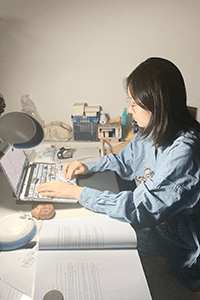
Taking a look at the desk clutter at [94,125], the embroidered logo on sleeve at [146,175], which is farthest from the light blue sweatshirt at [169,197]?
the desk clutter at [94,125]

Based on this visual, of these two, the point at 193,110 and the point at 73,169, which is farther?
the point at 193,110

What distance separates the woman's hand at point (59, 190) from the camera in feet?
2.66

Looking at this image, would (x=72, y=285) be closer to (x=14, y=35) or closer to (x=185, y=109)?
(x=185, y=109)

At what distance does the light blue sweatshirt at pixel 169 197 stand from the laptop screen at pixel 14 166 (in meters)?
0.29

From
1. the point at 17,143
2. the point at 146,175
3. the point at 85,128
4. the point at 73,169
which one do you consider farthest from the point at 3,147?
the point at 85,128

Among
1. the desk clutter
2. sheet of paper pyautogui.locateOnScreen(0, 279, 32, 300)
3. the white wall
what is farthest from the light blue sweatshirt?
the white wall

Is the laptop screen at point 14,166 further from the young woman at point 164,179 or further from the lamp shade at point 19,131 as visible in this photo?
the lamp shade at point 19,131

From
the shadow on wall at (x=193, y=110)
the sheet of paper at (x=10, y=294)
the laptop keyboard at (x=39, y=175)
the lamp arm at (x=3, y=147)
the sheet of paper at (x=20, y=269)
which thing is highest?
the lamp arm at (x=3, y=147)

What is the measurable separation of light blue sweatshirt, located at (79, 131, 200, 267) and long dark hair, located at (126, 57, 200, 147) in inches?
2.0

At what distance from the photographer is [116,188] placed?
0.90m

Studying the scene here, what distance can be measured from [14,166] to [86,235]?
469mm

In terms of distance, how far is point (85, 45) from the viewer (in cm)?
128

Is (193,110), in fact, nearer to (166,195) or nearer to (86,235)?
(166,195)

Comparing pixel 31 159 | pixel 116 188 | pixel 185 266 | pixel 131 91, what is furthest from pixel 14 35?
pixel 185 266
